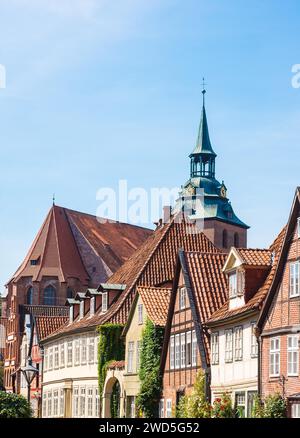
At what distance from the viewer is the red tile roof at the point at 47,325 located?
6638 cm

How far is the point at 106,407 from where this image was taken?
45469mm

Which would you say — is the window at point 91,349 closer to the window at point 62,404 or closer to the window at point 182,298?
the window at point 62,404

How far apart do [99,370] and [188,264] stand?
12227 millimetres

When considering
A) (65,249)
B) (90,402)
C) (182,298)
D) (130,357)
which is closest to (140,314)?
(130,357)

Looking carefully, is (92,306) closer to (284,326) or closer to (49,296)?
(284,326)

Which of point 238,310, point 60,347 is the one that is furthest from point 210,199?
point 238,310

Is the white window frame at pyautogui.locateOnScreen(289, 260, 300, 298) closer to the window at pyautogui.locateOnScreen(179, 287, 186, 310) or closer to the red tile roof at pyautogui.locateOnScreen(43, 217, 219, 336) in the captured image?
the window at pyautogui.locateOnScreen(179, 287, 186, 310)

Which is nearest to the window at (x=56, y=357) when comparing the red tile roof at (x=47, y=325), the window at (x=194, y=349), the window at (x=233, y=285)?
the red tile roof at (x=47, y=325)

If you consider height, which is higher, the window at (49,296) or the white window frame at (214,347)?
the window at (49,296)

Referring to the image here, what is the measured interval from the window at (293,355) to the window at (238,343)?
3.60 metres

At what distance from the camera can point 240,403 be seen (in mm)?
31250

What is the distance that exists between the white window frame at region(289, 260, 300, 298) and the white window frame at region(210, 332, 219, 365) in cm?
584
